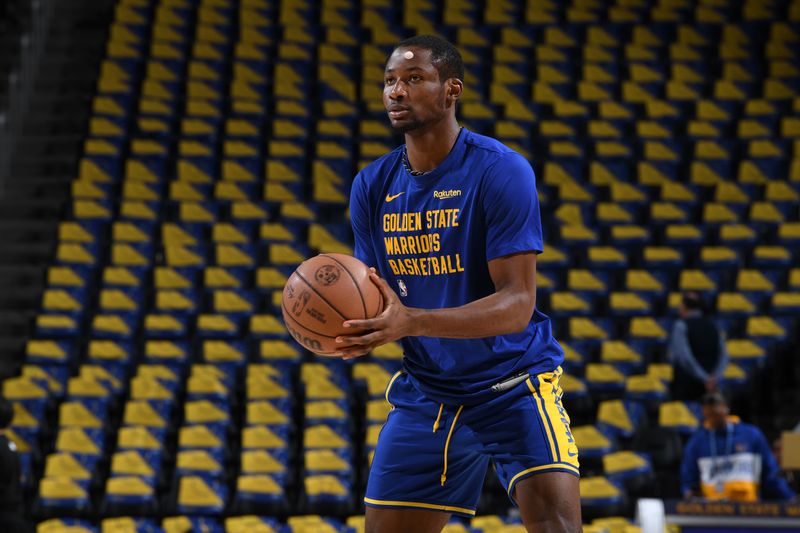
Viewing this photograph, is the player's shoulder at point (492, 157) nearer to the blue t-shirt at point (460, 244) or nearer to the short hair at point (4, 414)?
the blue t-shirt at point (460, 244)

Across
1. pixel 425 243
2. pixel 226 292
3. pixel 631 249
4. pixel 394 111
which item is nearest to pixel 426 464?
pixel 425 243

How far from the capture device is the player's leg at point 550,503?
2.79 meters

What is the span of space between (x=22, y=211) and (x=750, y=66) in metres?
7.79

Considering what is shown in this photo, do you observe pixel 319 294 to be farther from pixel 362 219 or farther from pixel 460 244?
pixel 362 219

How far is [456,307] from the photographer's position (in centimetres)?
279

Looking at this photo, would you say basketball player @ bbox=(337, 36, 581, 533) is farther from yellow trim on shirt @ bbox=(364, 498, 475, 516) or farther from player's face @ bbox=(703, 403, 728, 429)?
player's face @ bbox=(703, 403, 728, 429)

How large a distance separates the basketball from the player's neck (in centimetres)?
42

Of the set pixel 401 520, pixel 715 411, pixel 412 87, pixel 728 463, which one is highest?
pixel 412 87

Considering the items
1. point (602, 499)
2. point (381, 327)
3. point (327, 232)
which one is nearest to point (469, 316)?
point (381, 327)

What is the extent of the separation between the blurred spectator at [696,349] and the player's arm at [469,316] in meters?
5.35

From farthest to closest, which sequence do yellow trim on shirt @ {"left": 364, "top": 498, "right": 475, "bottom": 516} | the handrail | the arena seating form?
1. the handrail
2. the arena seating
3. yellow trim on shirt @ {"left": 364, "top": 498, "right": 475, "bottom": 516}

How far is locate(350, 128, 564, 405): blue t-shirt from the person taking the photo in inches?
112

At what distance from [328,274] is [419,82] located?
0.54 m

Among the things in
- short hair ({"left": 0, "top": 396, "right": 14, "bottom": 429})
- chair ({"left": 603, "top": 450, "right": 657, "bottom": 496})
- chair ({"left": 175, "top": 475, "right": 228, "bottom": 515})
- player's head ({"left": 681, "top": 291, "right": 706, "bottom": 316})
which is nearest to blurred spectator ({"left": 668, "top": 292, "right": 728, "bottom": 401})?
player's head ({"left": 681, "top": 291, "right": 706, "bottom": 316})
